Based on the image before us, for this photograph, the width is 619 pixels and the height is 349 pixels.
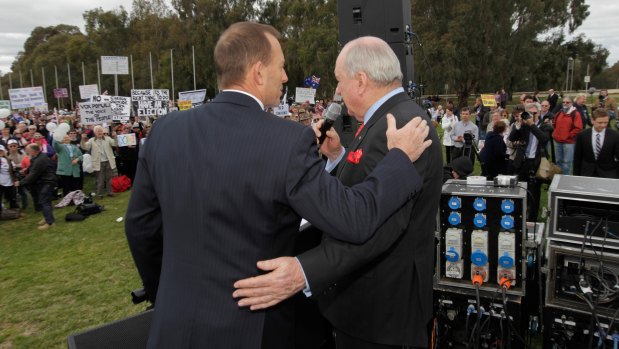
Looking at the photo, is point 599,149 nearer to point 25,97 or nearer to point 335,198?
point 335,198

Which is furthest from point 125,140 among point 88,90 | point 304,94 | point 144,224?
point 144,224

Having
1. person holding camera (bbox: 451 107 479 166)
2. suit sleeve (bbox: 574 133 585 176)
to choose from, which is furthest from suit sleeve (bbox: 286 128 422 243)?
person holding camera (bbox: 451 107 479 166)

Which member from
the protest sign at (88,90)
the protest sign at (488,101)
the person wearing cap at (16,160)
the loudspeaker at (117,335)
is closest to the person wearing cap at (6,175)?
the person wearing cap at (16,160)

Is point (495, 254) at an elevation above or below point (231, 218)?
below

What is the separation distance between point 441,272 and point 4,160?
420 inches

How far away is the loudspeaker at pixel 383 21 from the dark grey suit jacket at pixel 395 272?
3309mm

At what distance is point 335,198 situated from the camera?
1.39m

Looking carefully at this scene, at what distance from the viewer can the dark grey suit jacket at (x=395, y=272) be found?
6.51 feet

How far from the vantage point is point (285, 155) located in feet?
4.61

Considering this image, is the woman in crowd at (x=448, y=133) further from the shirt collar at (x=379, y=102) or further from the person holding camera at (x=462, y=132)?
the shirt collar at (x=379, y=102)

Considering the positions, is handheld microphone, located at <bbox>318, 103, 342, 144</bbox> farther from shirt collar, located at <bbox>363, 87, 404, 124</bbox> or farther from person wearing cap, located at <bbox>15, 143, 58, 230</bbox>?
person wearing cap, located at <bbox>15, 143, 58, 230</bbox>

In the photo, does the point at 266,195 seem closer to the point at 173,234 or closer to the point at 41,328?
the point at 173,234

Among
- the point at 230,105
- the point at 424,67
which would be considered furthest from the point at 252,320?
the point at 424,67

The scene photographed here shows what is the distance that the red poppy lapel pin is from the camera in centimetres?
201
